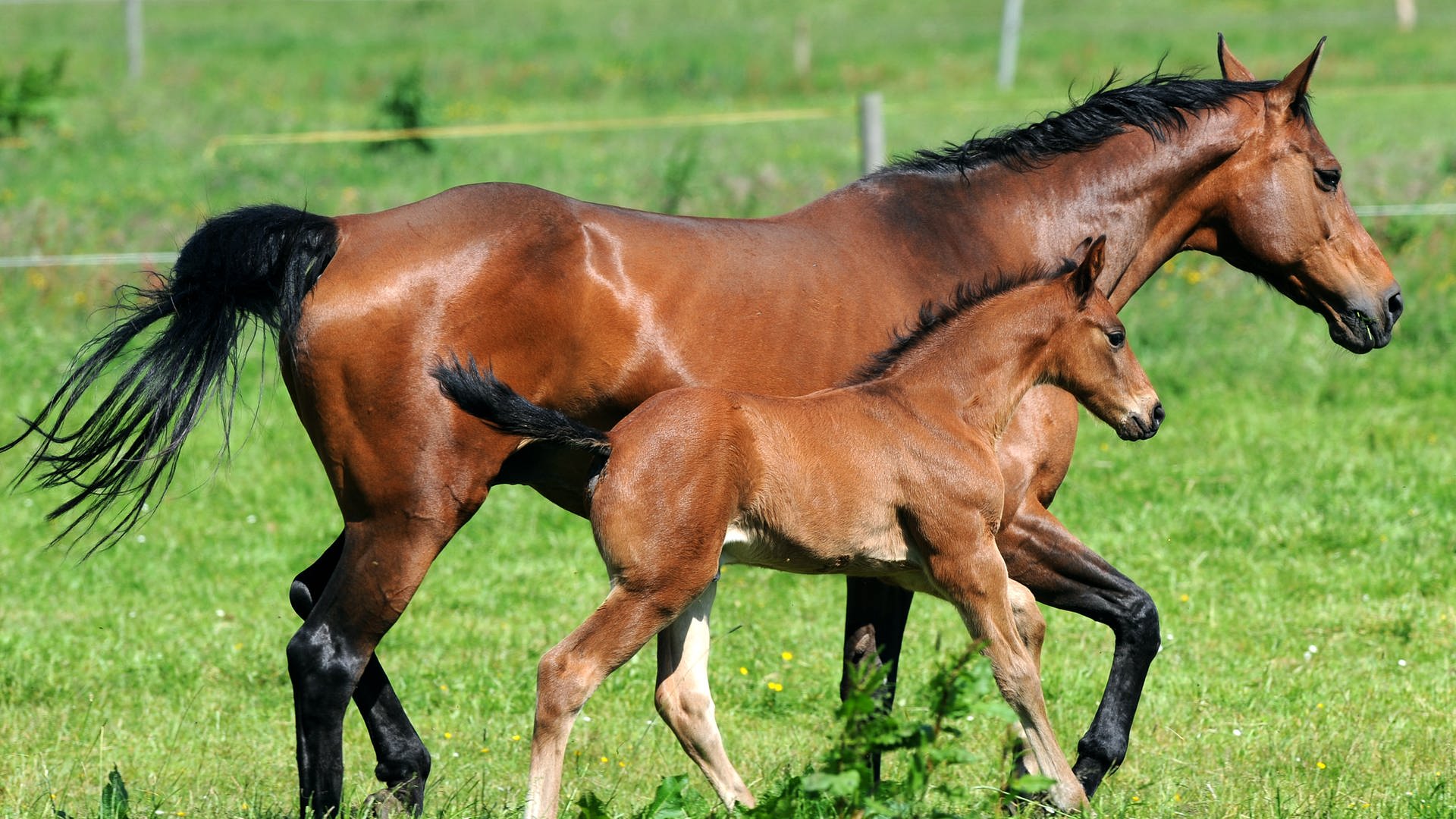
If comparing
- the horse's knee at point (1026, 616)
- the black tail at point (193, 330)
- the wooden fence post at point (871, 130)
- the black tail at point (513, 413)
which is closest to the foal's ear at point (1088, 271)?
the horse's knee at point (1026, 616)

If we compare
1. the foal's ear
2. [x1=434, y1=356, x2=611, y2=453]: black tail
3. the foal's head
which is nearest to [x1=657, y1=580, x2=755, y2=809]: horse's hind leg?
[x1=434, y1=356, x2=611, y2=453]: black tail

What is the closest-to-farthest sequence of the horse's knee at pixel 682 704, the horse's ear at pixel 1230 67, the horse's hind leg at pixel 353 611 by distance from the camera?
1. the horse's knee at pixel 682 704
2. the horse's hind leg at pixel 353 611
3. the horse's ear at pixel 1230 67

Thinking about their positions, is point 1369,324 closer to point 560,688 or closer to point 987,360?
point 987,360

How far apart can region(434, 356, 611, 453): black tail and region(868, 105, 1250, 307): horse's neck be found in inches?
55.0

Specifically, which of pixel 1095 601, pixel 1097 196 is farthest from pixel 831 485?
pixel 1097 196

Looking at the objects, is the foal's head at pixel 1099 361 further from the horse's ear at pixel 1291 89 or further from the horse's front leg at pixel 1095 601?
the horse's ear at pixel 1291 89

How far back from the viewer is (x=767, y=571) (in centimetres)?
672

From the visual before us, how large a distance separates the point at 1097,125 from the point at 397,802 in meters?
2.79

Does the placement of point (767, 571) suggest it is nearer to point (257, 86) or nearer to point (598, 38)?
point (257, 86)

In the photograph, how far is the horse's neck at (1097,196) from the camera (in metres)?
4.35

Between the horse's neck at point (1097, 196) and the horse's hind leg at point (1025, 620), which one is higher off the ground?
the horse's neck at point (1097, 196)

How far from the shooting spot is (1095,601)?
4.27 m

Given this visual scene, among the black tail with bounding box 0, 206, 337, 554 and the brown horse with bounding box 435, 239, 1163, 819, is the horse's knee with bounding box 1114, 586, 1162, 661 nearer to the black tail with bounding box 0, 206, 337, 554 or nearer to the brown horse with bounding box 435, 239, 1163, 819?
the brown horse with bounding box 435, 239, 1163, 819

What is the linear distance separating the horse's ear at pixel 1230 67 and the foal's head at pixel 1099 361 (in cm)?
128
